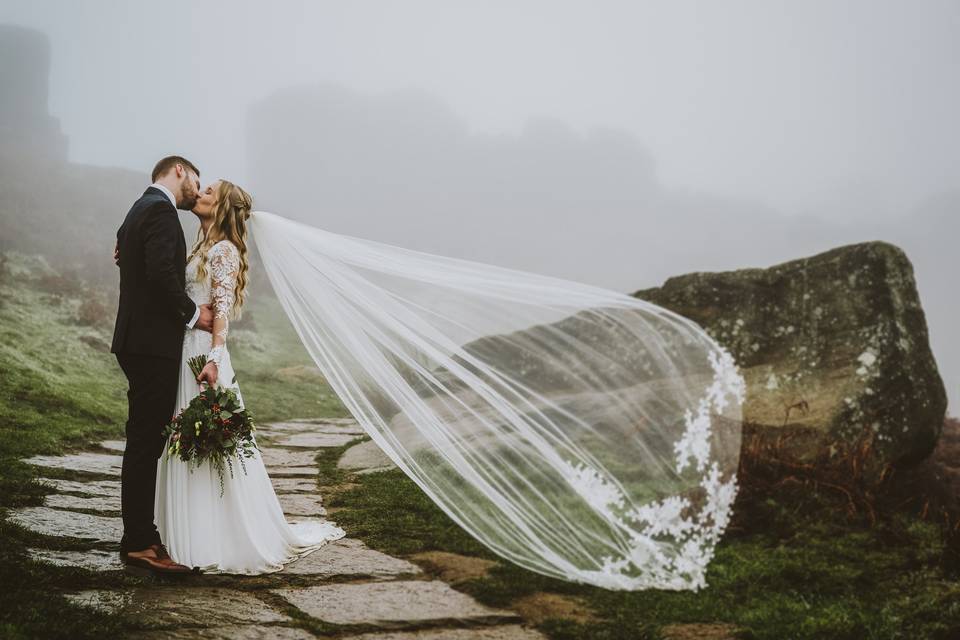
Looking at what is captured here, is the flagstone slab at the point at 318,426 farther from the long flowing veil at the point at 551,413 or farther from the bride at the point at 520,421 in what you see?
the long flowing veil at the point at 551,413

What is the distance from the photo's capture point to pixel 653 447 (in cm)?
310

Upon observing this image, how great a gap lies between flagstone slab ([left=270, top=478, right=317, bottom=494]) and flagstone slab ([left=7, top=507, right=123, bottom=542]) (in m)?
1.47

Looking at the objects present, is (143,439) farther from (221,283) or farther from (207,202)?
(207,202)

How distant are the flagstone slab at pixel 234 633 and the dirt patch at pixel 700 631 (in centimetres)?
160

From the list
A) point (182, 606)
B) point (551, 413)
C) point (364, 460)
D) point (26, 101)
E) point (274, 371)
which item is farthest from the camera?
point (26, 101)

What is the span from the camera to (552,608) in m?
3.17

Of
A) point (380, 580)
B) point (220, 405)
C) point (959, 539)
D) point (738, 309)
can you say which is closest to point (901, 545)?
point (959, 539)

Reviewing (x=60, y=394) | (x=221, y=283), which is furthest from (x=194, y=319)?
(x=60, y=394)

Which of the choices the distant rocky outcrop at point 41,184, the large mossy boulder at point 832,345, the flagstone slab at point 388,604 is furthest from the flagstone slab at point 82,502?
the distant rocky outcrop at point 41,184

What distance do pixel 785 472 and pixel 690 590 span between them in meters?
1.65

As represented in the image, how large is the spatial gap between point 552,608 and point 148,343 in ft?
7.32

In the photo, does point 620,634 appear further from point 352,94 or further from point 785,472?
point 352,94

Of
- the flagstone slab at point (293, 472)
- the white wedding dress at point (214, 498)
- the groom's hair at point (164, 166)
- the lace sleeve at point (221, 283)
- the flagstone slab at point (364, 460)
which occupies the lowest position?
the flagstone slab at point (293, 472)

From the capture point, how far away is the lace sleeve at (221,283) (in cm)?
318
